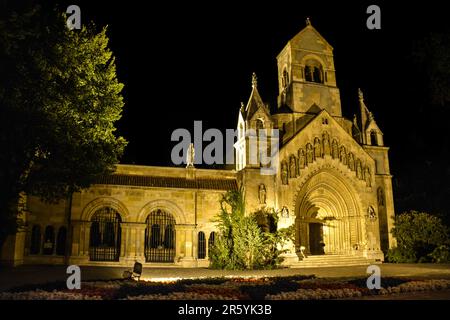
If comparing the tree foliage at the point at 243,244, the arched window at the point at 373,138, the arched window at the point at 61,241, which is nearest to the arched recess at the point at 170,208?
the tree foliage at the point at 243,244

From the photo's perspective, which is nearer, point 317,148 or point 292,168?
point 292,168

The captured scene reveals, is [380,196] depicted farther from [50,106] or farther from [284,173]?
[50,106]

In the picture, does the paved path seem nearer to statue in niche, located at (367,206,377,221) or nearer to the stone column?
the stone column

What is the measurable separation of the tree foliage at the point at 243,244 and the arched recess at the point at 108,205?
255 inches

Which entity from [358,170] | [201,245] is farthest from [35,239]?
[358,170]

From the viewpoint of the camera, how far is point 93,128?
19.4 metres

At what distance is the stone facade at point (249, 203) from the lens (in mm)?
26875

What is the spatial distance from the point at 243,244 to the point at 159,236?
271 inches

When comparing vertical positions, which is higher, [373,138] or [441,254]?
[373,138]

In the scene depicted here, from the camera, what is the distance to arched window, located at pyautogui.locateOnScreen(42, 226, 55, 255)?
26484mm

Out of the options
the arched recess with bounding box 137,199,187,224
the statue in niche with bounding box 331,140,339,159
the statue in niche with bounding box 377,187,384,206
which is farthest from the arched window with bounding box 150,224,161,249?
the statue in niche with bounding box 377,187,384,206

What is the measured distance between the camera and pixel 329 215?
3161 centimetres
